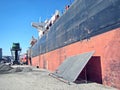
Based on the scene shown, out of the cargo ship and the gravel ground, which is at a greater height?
the cargo ship

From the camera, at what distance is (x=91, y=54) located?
36.4 feet

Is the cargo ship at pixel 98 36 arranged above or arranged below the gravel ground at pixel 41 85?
above

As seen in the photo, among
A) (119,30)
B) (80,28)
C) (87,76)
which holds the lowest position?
(87,76)

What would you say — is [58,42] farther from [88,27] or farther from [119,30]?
[119,30]

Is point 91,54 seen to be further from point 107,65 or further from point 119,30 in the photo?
point 119,30

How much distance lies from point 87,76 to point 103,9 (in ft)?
12.8

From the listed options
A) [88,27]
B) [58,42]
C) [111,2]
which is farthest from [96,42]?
[58,42]

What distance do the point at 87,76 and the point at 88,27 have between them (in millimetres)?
2838

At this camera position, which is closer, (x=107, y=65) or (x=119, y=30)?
(x=119, y=30)

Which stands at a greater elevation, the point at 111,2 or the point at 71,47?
the point at 111,2

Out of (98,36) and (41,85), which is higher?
(98,36)

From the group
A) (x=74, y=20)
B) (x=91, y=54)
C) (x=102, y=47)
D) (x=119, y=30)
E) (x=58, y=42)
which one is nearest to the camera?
(x=119, y=30)

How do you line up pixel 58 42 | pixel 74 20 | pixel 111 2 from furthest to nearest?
pixel 58 42 → pixel 74 20 → pixel 111 2

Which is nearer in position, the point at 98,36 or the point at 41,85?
the point at 41,85
